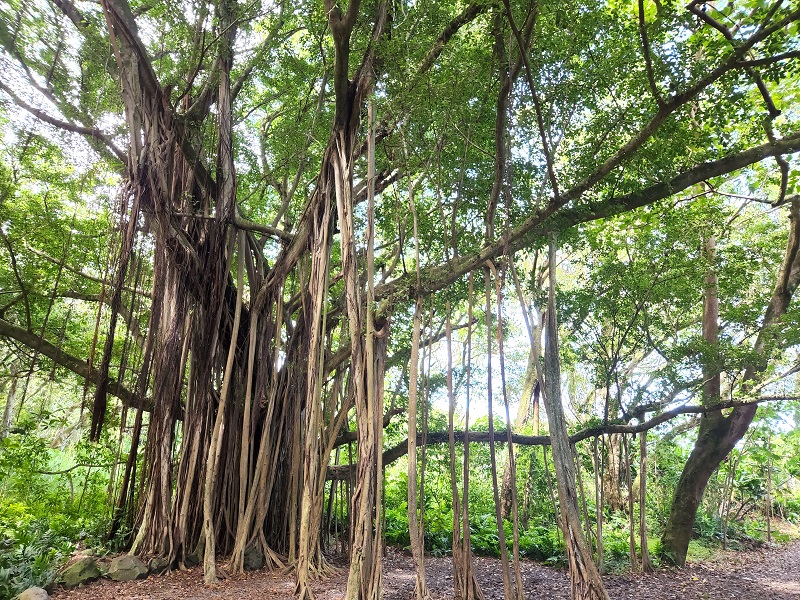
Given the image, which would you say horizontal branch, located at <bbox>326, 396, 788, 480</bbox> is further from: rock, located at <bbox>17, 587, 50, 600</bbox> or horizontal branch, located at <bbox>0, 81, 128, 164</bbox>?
horizontal branch, located at <bbox>0, 81, 128, 164</bbox>

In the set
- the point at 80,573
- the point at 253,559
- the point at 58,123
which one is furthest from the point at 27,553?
the point at 58,123

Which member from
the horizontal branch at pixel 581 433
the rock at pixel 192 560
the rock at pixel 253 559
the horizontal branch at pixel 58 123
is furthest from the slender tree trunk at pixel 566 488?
the horizontal branch at pixel 58 123

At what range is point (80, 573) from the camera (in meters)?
3.35

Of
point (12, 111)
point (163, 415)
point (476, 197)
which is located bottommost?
point (163, 415)

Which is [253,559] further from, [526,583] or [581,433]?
[581,433]

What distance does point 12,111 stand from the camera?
441cm

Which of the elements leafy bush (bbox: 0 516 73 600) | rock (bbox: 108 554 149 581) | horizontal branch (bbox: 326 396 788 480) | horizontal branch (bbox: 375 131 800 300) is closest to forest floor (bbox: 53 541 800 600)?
rock (bbox: 108 554 149 581)

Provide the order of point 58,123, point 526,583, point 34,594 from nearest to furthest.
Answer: point 34,594, point 58,123, point 526,583

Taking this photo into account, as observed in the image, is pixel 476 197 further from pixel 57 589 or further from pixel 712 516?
pixel 712 516

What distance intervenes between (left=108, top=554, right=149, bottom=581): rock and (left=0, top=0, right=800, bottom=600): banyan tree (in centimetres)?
24

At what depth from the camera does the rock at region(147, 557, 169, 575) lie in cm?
363

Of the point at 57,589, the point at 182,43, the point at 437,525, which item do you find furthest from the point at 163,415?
the point at 437,525

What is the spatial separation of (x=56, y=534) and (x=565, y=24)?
573 centimetres

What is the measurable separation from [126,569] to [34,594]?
704mm
